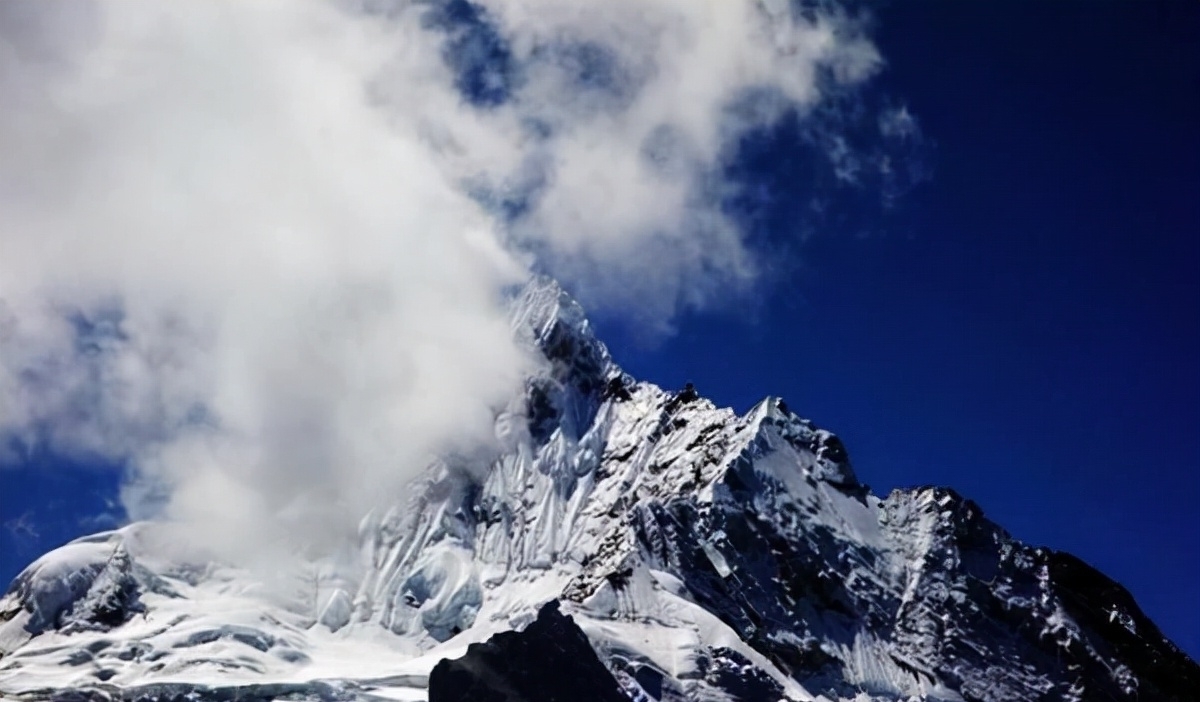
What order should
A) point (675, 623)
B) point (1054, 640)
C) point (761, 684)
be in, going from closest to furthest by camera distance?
point (761, 684), point (675, 623), point (1054, 640)

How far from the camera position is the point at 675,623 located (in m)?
186

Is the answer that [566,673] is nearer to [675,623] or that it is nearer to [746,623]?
[675,623]

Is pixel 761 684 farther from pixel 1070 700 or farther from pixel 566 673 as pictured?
A: pixel 1070 700

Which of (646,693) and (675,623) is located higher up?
(675,623)

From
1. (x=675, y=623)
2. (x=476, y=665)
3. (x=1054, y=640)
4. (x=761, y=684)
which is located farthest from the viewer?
(x=1054, y=640)

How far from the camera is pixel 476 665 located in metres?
162

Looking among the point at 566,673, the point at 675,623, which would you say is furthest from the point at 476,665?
the point at 675,623

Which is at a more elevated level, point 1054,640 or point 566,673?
point 1054,640

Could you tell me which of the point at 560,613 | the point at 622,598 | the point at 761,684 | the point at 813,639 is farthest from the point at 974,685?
the point at 560,613

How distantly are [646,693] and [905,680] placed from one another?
4779 centimetres

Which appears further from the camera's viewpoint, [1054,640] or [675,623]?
[1054,640]

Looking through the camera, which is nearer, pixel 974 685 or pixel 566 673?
pixel 566 673

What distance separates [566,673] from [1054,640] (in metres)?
77.3

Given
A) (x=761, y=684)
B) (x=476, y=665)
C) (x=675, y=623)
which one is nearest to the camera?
(x=476, y=665)
